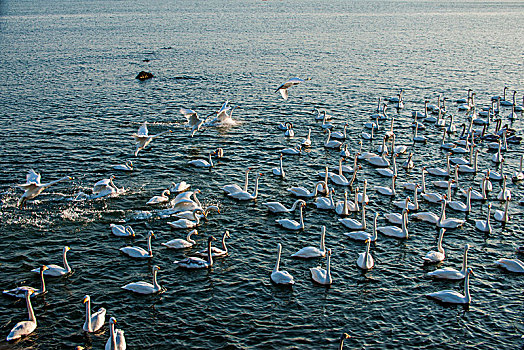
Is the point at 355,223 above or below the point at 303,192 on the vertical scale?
below

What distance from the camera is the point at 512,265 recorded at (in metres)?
21.8

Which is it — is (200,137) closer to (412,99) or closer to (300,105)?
(300,105)

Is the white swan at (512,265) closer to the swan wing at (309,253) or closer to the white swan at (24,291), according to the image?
the swan wing at (309,253)

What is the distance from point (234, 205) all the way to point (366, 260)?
862 cm

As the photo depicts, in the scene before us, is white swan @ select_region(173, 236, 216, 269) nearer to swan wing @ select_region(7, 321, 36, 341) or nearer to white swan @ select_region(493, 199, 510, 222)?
swan wing @ select_region(7, 321, 36, 341)

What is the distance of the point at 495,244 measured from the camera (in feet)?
78.8

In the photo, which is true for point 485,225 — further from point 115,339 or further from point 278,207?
point 115,339

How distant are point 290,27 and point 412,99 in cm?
6873

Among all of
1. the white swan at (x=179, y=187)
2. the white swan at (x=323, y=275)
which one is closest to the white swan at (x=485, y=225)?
the white swan at (x=323, y=275)

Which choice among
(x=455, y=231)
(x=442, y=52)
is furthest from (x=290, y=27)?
(x=455, y=231)

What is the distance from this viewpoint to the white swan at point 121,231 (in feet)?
79.1

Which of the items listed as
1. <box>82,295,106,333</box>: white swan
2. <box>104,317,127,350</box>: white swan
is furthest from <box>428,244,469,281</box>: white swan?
<box>82,295,106,333</box>: white swan

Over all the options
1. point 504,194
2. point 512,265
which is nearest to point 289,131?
point 504,194

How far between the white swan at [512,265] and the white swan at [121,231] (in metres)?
15.9
